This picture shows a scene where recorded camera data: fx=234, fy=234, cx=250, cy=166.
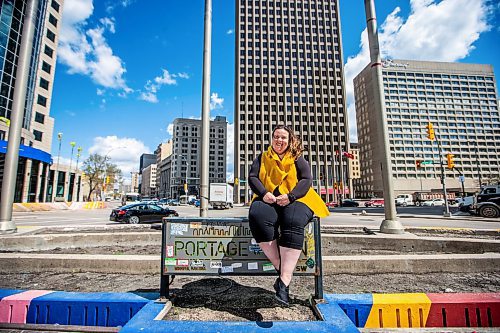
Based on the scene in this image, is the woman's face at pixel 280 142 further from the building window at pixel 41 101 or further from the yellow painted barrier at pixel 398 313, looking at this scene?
the building window at pixel 41 101

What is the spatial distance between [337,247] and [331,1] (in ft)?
319

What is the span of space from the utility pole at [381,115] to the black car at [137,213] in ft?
43.8

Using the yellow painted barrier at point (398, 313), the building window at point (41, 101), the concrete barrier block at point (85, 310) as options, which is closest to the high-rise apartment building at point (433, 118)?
the building window at point (41, 101)

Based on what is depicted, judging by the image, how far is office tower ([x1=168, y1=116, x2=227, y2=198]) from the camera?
11000 cm

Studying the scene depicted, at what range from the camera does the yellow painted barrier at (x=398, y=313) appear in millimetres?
2406

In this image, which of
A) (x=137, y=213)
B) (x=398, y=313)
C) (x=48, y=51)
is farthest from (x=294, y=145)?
(x=48, y=51)

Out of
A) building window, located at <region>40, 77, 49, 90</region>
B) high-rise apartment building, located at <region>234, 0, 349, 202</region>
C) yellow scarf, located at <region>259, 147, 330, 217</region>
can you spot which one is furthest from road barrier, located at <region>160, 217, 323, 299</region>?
high-rise apartment building, located at <region>234, 0, 349, 202</region>

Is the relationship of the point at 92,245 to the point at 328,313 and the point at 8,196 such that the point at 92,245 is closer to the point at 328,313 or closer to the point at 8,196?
the point at 8,196

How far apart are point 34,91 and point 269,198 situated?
4615cm

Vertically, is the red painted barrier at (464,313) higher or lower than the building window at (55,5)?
lower

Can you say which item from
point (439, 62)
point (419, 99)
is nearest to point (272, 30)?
point (419, 99)

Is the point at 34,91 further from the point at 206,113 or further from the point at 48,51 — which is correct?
the point at 206,113

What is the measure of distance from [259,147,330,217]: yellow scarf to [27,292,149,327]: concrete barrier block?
183cm

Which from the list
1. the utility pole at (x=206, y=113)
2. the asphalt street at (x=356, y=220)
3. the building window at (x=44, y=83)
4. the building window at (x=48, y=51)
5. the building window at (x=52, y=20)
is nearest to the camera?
the utility pole at (x=206, y=113)
